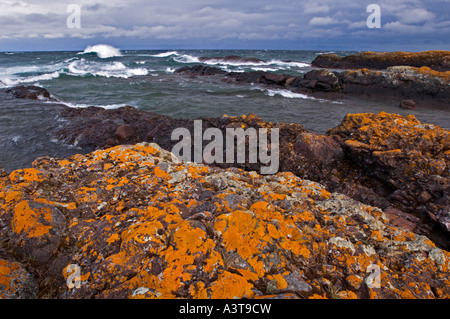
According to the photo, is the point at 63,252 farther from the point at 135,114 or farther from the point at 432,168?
the point at 135,114

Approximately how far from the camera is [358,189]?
5062mm

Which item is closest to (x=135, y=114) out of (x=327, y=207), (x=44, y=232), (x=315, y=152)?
(x=315, y=152)

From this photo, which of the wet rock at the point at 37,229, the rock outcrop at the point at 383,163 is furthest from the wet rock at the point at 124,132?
the wet rock at the point at 37,229

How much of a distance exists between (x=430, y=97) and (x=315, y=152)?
22395 mm

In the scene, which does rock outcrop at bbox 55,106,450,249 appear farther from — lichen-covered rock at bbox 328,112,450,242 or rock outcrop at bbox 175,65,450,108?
rock outcrop at bbox 175,65,450,108

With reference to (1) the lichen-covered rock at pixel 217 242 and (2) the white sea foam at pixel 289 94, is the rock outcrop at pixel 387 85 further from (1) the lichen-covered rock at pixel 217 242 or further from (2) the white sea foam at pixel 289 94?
(1) the lichen-covered rock at pixel 217 242

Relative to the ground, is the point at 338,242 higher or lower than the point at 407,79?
lower

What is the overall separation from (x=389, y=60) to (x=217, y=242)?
48152 mm

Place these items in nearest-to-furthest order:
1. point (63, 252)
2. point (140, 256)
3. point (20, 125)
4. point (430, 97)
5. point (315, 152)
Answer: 1. point (140, 256)
2. point (63, 252)
3. point (315, 152)
4. point (20, 125)
5. point (430, 97)

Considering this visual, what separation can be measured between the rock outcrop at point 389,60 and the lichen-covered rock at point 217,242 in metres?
39.3

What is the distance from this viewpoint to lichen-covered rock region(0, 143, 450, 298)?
82.0 inches

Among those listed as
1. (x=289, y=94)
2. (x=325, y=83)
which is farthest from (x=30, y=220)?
(x=325, y=83)

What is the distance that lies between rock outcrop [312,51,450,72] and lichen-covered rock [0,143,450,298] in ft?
129

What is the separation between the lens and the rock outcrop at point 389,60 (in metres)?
31.6
